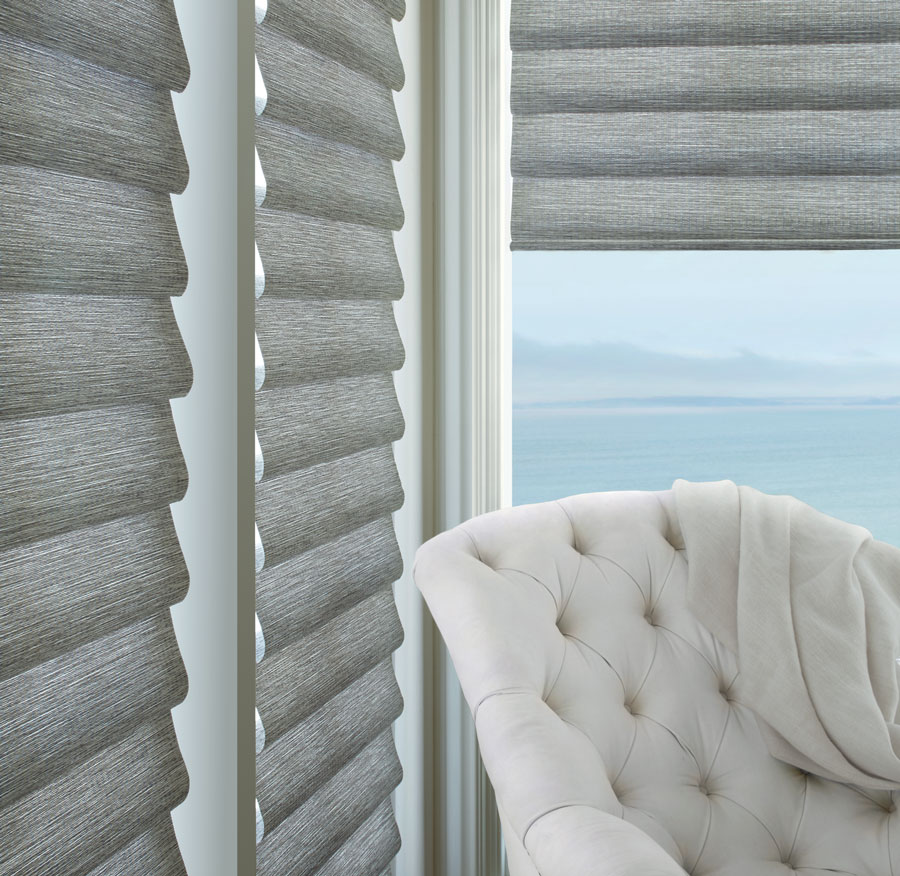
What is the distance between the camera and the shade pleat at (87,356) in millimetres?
865

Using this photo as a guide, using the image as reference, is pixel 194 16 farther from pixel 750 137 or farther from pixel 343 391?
pixel 750 137

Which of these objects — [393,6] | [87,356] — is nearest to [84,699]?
[87,356]

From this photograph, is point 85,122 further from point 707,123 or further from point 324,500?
point 707,123

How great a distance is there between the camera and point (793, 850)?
4.50 feet

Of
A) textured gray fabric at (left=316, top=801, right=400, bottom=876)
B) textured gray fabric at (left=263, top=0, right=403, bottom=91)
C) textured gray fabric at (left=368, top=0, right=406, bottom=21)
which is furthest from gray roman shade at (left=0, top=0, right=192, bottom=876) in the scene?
textured gray fabric at (left=368, top=0, right=406, bottom=21)

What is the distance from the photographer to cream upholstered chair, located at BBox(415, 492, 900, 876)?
4.11 feet

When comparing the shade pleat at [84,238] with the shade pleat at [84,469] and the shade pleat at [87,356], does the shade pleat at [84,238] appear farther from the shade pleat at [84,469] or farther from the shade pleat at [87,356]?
the shade pleat at [84,469]

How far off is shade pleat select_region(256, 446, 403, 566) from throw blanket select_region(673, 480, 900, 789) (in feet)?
1.86

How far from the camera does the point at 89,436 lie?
957mm

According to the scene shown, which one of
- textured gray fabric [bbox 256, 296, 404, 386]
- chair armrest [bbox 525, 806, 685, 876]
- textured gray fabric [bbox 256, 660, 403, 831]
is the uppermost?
textured gray fabric [bbox 256, 296, 404, 386]

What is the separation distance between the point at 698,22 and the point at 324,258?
1.03 meters

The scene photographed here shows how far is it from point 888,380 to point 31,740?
2006 mm

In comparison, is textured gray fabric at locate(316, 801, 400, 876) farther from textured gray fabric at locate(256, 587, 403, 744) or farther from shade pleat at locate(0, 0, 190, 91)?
shade pleat at locate(0, 0, 190, 91)

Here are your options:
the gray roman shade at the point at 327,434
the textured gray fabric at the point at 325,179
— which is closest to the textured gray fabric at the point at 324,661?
the gray roman shade at the point at 327,434
